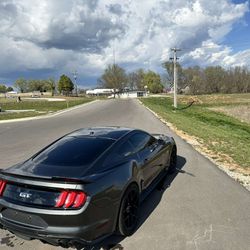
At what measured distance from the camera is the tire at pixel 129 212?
13.4 ft

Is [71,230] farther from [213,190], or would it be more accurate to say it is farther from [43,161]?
[213,190]

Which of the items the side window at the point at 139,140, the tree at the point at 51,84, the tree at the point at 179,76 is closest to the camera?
the side window at the point at 139,140

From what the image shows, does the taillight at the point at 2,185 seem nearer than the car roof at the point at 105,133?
Yes

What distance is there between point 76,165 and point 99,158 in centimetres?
36

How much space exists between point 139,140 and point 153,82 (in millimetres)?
125648

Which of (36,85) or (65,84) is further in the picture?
(36,85)

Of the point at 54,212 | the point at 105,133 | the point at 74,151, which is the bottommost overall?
the point at 54,212

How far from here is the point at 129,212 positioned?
4.31m

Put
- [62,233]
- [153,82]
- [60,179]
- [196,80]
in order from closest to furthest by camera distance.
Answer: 1. [62,233]
2. [60,179]
3. [196,80]
4. [153,82]

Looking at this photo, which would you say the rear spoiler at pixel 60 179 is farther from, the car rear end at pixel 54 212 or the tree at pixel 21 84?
the tree at pixel 21 84

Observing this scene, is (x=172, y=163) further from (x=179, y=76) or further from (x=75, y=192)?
(x=179, y=76)

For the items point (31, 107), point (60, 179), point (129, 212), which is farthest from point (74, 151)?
point (31, 107)

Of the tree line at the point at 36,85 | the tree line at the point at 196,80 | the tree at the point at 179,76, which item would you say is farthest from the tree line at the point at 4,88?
the tree at the point at 179,76

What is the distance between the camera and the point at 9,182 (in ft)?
12.8
